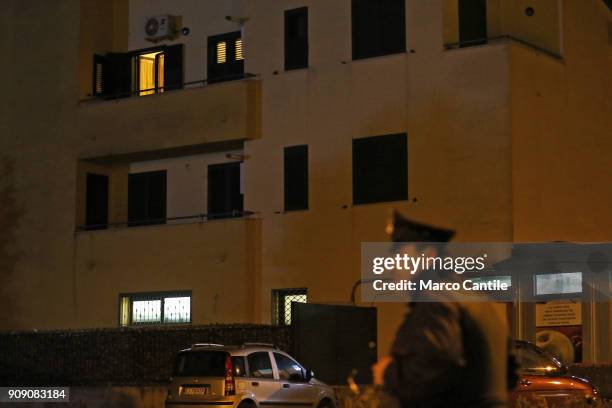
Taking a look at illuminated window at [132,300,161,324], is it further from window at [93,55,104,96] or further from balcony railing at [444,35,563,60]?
balcony railing at [444,35,563,60]

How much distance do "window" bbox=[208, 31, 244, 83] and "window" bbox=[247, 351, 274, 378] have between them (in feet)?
37.8

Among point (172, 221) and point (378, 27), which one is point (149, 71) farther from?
point (378, 27)

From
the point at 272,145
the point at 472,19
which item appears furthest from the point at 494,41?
the point at 272,145

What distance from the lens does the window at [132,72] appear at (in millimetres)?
32531

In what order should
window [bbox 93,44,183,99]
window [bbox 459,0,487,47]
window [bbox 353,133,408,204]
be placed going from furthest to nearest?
window [bbox 93,44,183,99] < window [bbox 353,133,408,204] < window [bbox 459,0,487,47]

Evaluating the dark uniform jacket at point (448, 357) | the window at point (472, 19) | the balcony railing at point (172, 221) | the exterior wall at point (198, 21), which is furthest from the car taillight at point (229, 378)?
the dark uniform jacket at point (448, 357)

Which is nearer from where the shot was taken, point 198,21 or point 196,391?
point 196,391

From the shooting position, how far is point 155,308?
1211 inches

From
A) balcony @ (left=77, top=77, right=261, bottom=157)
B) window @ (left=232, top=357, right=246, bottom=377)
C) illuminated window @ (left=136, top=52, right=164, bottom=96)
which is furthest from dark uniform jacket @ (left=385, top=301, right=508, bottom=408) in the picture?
illuminated window @ (left=136, top=52, right=164, bottom=96)

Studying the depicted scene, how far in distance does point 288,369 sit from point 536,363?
14.8ft

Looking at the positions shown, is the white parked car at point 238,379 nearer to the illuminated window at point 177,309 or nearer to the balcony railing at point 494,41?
the balcony railing at point 494,41

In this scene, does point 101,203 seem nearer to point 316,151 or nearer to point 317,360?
point 316,151

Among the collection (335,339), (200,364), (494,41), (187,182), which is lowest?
(200,364)

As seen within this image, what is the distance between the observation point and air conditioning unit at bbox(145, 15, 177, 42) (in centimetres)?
3209
